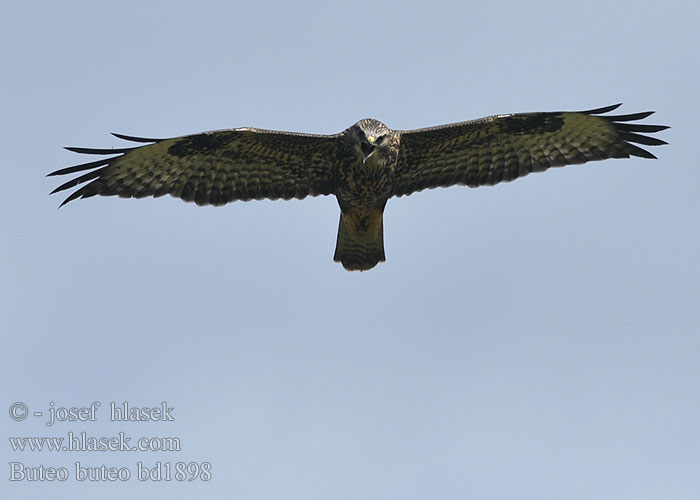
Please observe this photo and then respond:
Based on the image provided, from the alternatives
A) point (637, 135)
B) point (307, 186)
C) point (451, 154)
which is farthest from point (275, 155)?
point (637, 135)

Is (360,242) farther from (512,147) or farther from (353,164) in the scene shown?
(512,147)

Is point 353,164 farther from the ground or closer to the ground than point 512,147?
closer to the ground

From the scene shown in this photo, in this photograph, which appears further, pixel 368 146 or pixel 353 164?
pixel 353 164

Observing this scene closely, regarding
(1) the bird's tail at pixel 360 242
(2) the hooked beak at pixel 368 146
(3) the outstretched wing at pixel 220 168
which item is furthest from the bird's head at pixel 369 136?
(1) the bird's tail at pixel 360 242

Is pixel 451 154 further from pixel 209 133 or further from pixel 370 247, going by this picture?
pixel 209 133

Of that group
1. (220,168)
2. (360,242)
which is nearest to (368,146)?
(360,242)

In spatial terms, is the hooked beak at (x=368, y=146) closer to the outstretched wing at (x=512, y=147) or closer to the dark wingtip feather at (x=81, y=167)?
the outstretched wing at (x=512, y=147)

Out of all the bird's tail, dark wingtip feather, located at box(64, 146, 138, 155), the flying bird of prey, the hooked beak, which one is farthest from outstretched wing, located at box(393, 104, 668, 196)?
dark wingtip feather, located at box(64, 146, 138, 155)

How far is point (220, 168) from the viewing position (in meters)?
11.5

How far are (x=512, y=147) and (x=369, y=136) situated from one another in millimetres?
2050

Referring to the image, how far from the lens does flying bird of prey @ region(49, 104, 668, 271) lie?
11062mm

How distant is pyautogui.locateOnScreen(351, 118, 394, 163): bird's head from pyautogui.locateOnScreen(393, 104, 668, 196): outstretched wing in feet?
2.16

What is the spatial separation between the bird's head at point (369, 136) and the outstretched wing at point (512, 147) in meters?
0.66

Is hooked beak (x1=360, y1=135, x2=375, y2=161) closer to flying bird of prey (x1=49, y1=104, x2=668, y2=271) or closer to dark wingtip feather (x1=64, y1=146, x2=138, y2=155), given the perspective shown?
flying bird of prey (x1=49, y1=104, x2=668, y2=271)
